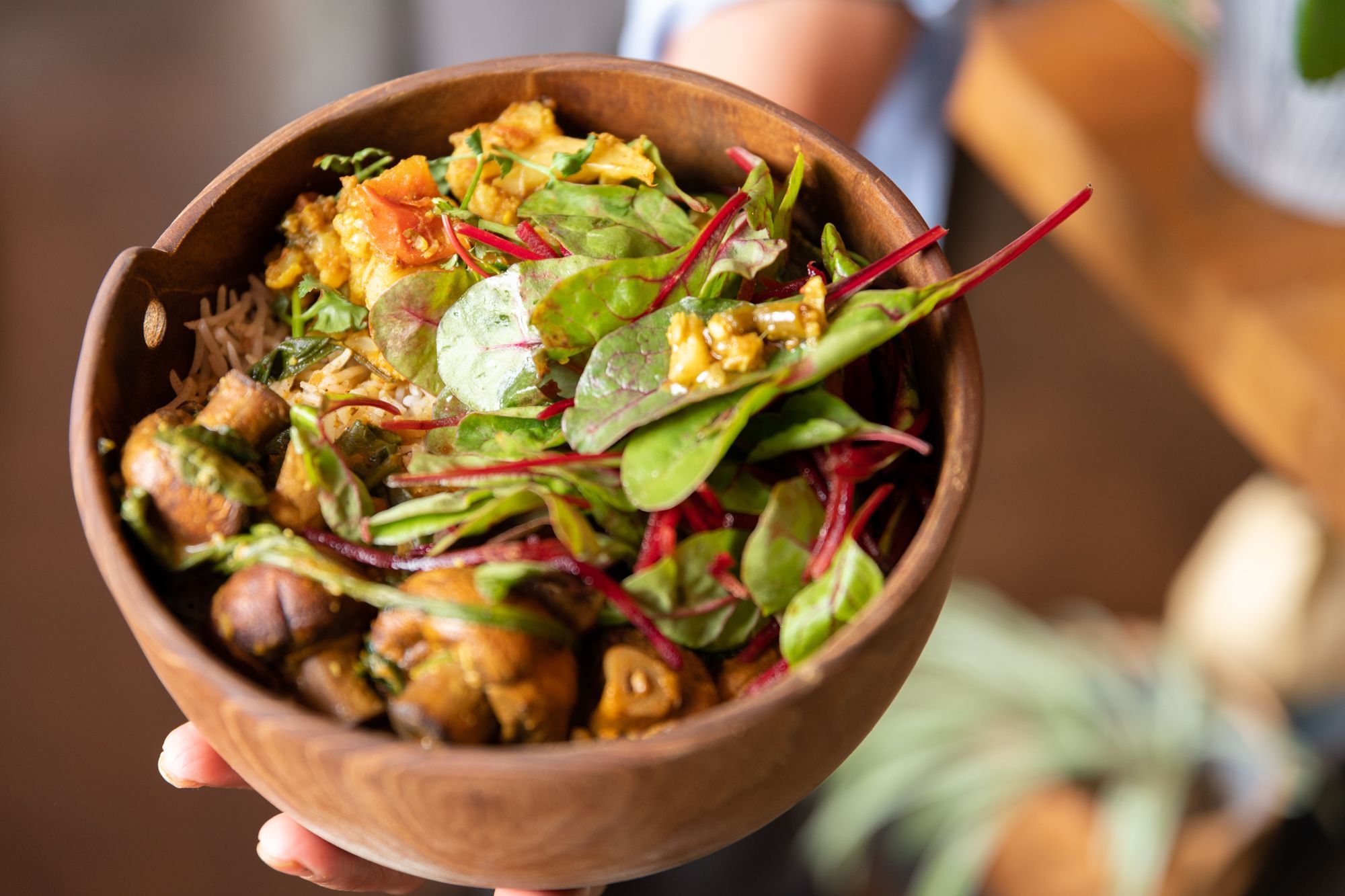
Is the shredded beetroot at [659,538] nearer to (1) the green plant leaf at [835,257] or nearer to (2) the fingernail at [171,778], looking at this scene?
(1) the green plant leaf at [835,257]

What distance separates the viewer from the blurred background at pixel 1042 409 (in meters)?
1.68

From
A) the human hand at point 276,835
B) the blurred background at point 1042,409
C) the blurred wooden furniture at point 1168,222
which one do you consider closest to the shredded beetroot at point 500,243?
the human hand at point 276,835

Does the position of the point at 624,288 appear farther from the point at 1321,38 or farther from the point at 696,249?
the point at 1321,38

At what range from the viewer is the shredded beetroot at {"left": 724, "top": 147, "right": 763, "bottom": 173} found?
0.90m

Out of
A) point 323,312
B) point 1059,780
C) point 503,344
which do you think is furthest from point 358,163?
point 1059,780

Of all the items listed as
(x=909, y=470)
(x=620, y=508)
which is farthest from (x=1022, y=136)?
(x=620, y=508)

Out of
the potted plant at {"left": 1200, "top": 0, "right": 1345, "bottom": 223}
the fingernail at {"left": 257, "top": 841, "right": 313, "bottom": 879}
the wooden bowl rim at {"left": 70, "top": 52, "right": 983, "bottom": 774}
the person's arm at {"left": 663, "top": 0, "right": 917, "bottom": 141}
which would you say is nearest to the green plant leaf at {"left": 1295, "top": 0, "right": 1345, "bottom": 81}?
the potted plant at {"left": 1200, "top": 0, "right": 1345, "bottom": 223}

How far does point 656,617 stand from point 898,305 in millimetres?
253

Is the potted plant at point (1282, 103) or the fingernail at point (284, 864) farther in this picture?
the potted plant at point (1282, 103)

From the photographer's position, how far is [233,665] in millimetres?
704

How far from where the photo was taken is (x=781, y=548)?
709mm

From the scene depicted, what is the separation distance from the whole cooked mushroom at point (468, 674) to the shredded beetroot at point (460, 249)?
0.81 ft

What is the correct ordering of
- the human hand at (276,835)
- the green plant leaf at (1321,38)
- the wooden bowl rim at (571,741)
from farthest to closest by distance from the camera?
1. the green plant leaf at (1321,38)
2. the human hand at (276,835)
3. the wooden bowl rim at (571,741)

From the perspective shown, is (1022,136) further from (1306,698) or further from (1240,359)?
(1306,698)
